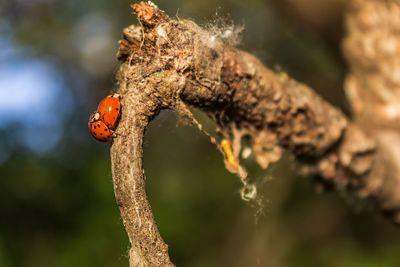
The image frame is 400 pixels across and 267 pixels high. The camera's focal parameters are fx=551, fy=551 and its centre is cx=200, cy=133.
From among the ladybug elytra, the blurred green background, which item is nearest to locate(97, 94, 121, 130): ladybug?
the ladybug elytra

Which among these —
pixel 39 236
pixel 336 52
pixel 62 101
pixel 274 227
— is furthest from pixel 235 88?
pixel 62 101

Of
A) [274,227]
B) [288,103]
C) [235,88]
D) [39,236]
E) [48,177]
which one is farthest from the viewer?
[274,227]

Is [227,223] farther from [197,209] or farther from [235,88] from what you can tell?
[235,88]

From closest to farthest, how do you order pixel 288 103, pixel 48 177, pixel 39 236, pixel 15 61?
1. pixel 288 103
2. pixel 39 236
3. pixel 48 177
4. pixel 15 61

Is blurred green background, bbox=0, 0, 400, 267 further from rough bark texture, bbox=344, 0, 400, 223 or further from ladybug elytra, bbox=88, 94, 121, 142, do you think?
ladybug elytra, bbox=88, 94, 121, 142

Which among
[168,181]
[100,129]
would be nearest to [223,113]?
[100,129]

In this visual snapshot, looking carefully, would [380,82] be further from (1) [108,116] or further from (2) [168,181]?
(2) [168,181]
